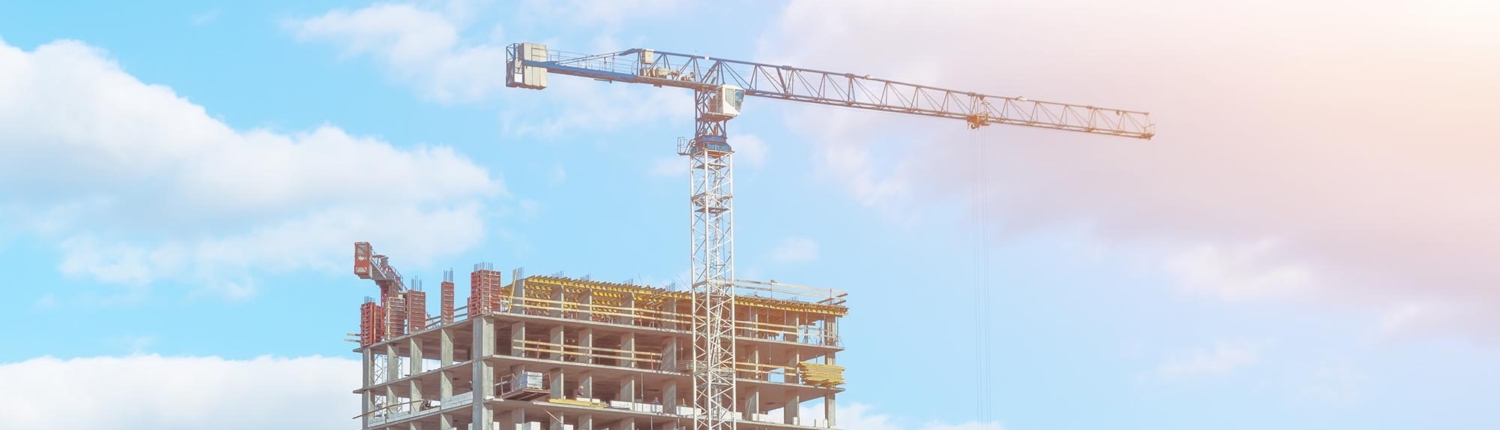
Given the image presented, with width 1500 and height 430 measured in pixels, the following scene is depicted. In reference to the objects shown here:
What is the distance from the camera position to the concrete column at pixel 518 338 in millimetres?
183000

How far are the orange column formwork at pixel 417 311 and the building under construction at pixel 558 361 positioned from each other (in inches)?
3.1

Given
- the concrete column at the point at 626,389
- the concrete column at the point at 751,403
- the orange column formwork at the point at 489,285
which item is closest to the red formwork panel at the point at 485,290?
the orange column formwork at the point at 489,285

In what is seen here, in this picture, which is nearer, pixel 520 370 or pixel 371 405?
pixel 520 370

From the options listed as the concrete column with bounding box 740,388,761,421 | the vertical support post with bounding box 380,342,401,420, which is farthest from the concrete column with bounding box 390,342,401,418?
the concrete column with bounding box 740,388,761,421

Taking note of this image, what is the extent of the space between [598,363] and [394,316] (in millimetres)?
17807

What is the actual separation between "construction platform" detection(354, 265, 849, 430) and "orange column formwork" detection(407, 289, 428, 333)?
8 cm

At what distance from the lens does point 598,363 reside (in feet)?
629

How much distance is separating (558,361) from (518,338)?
347 centimetres

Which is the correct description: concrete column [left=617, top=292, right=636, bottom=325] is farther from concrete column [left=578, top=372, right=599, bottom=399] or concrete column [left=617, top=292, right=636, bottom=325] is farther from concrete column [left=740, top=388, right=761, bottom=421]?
concrete column [left=740, top=388, right=761, bottom=421]

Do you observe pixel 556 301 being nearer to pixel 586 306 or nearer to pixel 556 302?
pixel 556 302

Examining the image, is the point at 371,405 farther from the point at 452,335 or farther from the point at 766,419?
the point at 766,419

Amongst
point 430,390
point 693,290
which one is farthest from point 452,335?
point 693,290

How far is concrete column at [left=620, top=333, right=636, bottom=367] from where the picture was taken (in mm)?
188625

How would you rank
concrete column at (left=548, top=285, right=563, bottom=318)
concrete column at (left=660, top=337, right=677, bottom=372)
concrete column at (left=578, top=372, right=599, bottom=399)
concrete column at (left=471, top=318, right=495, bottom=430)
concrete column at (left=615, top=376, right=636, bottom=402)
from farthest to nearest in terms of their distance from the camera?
concrete column at (left=660, top=337, right=677, bottom=372) < concrete column at (left=615, top=376, right=636, bottom=402) < concrete column at (left=548, top=285, right=563, bottom=318) < concrete column at (left=578, top=372, right=599, bottom=399) < concrete column at (left=471, top=318, right=495, bottom=430)
